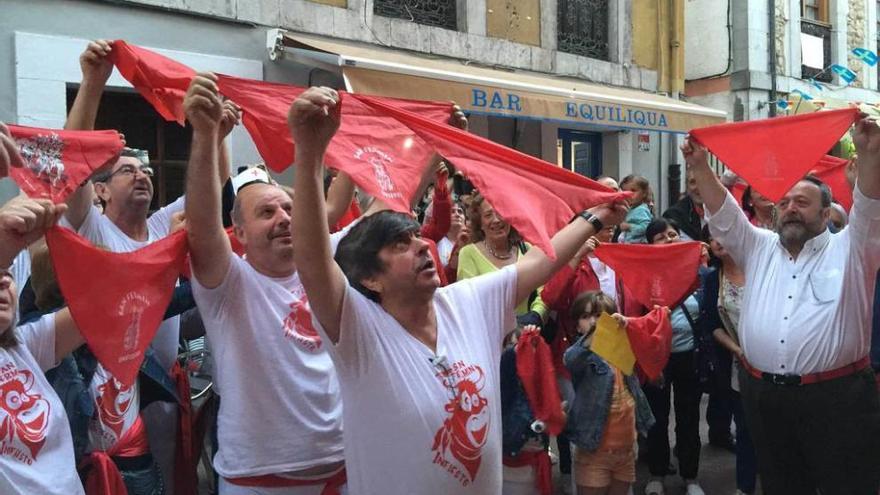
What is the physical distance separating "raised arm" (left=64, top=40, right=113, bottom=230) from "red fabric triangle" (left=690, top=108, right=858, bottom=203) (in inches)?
102

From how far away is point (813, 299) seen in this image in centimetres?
384

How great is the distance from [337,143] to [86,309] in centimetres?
117

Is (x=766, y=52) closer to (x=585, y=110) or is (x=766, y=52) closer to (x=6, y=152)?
(x=585, y=110)

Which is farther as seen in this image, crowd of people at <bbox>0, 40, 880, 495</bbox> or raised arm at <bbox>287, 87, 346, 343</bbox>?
crowd of people at <bbox>0, 40, 880, 495</bbox>

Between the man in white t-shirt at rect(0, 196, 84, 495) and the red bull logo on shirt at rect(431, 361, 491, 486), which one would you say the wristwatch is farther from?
the man in white t-shirt at rect(0, 196, 84, 495)

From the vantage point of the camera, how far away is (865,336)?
3826 millimetres

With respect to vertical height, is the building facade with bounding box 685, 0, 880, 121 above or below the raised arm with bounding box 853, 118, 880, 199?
above

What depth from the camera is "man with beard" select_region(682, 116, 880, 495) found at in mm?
3744

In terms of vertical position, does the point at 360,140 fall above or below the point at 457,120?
below

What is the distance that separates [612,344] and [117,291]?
8.39 ft

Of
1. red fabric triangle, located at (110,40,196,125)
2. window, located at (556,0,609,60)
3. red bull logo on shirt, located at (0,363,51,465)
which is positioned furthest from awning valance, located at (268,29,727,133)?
red bull logo on shirt, located at (0,363,51,465)

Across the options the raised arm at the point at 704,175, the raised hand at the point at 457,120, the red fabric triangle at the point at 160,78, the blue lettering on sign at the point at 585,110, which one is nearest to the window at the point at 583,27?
the blue lettering on sign at the point at 585,110

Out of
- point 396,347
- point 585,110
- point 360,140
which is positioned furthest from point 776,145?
point 585,110

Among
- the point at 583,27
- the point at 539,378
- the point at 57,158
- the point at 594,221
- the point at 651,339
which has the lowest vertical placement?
the point at 539,378
